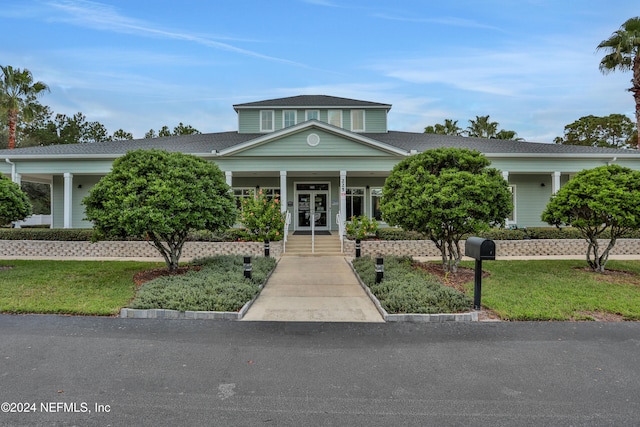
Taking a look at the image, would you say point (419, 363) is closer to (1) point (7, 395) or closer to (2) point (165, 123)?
(1) point (7, 395)

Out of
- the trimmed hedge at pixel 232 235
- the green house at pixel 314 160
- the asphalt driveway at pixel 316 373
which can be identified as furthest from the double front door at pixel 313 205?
the asphalt driveway at pixel 316 373

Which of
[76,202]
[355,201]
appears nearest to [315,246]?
[355,201]

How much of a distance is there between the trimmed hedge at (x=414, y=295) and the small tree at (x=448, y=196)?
138 centimetres

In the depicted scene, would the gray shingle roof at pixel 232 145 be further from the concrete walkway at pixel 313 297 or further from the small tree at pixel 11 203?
the concrete walkway at pixel 313 297

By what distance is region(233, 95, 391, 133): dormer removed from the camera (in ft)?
62.6

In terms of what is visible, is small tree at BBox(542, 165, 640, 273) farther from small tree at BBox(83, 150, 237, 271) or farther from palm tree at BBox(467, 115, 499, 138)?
palm tree at BBox(467, 115, 499, 138)

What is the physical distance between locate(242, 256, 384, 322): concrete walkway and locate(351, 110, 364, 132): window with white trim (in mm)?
11237

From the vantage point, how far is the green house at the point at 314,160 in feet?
49.3

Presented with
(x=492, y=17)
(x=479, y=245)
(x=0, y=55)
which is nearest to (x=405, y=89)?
(x=492, y=17)

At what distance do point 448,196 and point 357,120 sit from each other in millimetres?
12854

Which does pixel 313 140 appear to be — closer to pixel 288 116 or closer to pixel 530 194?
pixel 288 116

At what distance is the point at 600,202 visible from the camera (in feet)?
27.1

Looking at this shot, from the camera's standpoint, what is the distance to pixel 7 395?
3084 millimetres

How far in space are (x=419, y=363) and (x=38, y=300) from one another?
6.79 metres
